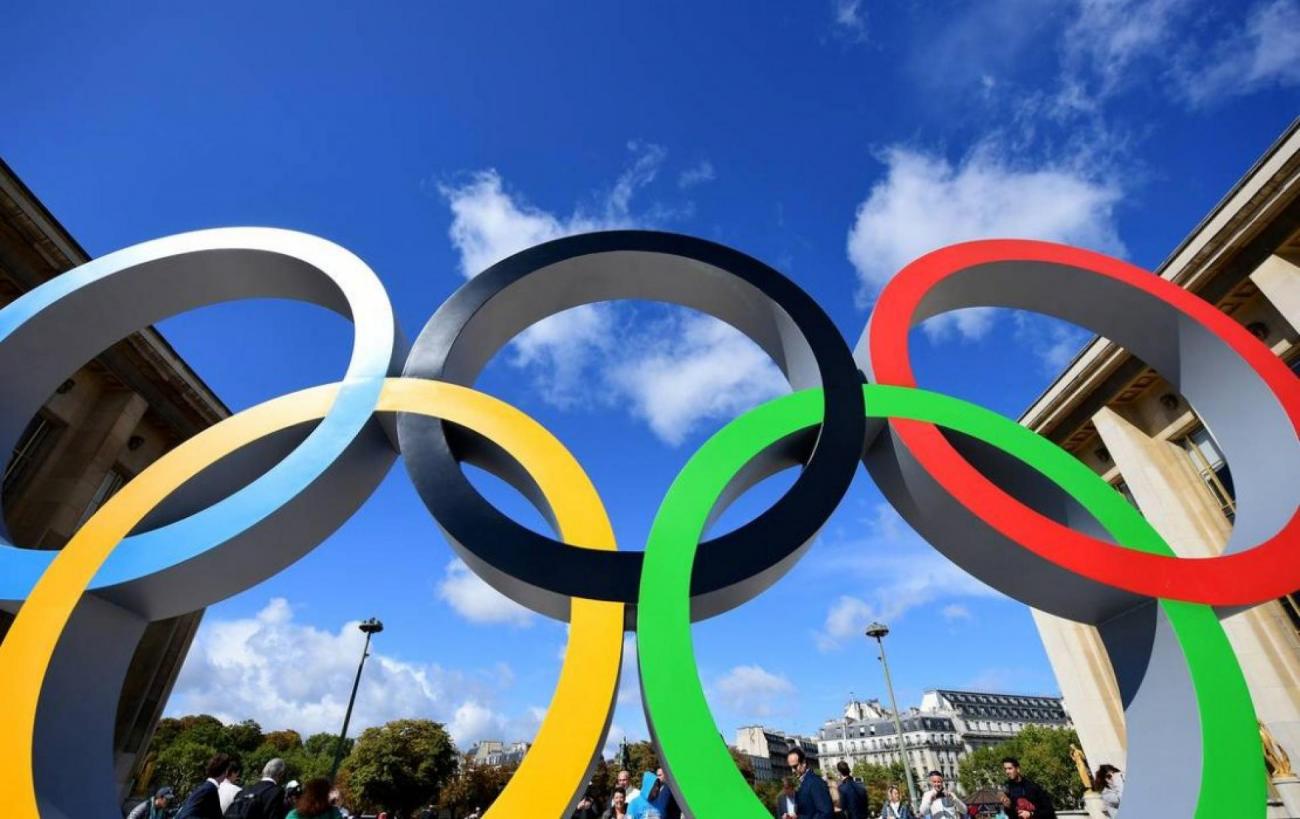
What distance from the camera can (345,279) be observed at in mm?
7672

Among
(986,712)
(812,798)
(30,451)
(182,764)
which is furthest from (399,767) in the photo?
(986,712)

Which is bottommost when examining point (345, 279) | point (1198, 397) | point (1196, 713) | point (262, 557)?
point (1196, 713)

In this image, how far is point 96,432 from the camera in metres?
16.3

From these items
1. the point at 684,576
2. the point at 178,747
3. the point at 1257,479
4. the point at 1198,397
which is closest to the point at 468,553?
the point at 684,576

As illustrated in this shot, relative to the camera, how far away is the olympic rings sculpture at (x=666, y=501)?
16.3 ft

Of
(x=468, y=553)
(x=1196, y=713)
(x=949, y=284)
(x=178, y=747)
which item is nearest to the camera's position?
(x=1196, y=713)

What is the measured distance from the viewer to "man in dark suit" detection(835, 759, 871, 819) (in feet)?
25.0

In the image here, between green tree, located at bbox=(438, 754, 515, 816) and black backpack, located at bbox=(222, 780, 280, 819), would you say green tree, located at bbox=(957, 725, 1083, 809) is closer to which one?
green tree, located at bbox=(438, 754, 515, 816)

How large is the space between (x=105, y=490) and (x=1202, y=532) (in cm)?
2973

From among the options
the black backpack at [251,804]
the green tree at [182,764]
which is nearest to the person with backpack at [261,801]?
the black backpack at [251,804]

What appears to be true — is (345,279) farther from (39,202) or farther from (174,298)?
(39,202)

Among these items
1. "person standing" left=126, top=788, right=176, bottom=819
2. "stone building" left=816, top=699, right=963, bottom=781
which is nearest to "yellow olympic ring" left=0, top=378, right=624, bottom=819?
"person standing" left=126, top=788, right=176, bottom=819

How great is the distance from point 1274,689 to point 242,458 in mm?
22060

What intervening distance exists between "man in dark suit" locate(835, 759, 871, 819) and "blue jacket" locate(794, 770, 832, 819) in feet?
2.39
